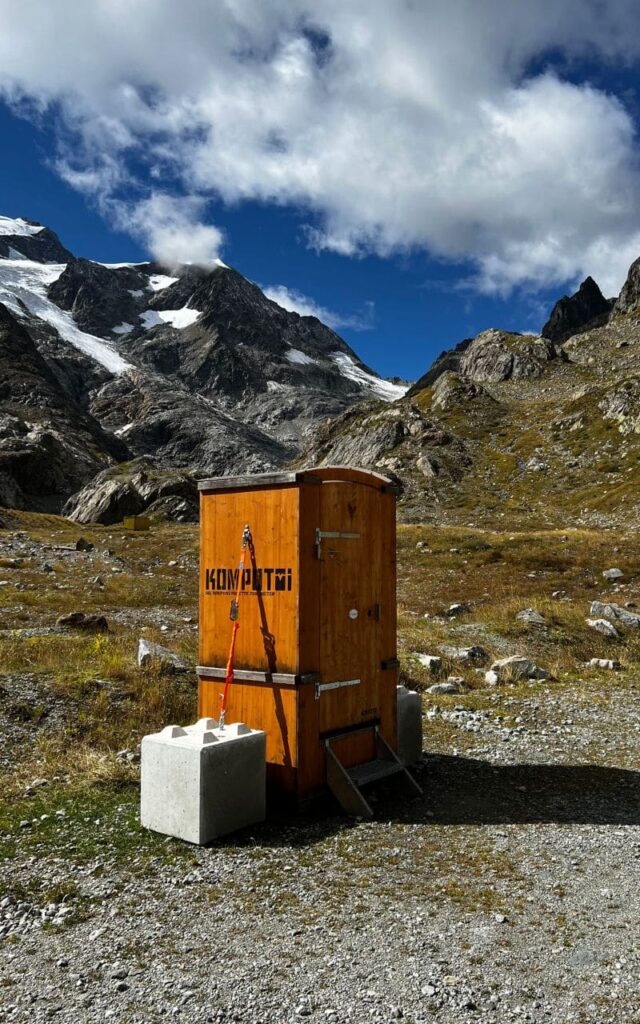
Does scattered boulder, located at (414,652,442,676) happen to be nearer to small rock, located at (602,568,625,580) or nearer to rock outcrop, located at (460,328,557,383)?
small rock, located at (602,568,625,580)

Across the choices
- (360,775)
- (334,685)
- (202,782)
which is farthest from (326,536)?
(202,782)

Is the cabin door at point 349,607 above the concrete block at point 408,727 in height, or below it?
above

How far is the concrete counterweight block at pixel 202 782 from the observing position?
7.22m

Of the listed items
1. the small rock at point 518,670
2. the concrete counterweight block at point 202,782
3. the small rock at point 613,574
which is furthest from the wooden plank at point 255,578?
the small rock at point 613,574

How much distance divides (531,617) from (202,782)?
49.8 feet

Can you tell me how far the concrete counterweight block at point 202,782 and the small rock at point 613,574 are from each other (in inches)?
923

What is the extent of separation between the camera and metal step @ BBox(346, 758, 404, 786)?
8.70 metres

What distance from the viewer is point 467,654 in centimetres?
1697

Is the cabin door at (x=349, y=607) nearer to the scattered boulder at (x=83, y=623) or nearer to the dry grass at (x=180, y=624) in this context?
the dry grass at (x=180, y=624)

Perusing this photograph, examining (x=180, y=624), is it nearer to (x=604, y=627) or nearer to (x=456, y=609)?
(x=456, y=609)

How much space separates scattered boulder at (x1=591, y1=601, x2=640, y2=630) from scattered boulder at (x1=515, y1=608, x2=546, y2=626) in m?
1.72

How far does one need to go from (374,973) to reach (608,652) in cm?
1474

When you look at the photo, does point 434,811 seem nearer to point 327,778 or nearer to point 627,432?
point 327,778

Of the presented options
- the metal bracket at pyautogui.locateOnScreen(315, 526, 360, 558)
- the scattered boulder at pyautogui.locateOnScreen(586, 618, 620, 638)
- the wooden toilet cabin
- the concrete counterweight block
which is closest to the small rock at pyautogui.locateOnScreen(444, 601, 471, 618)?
the scattered boulder at pyautogui.locateOnScreen(586, 618, 620, 638)
